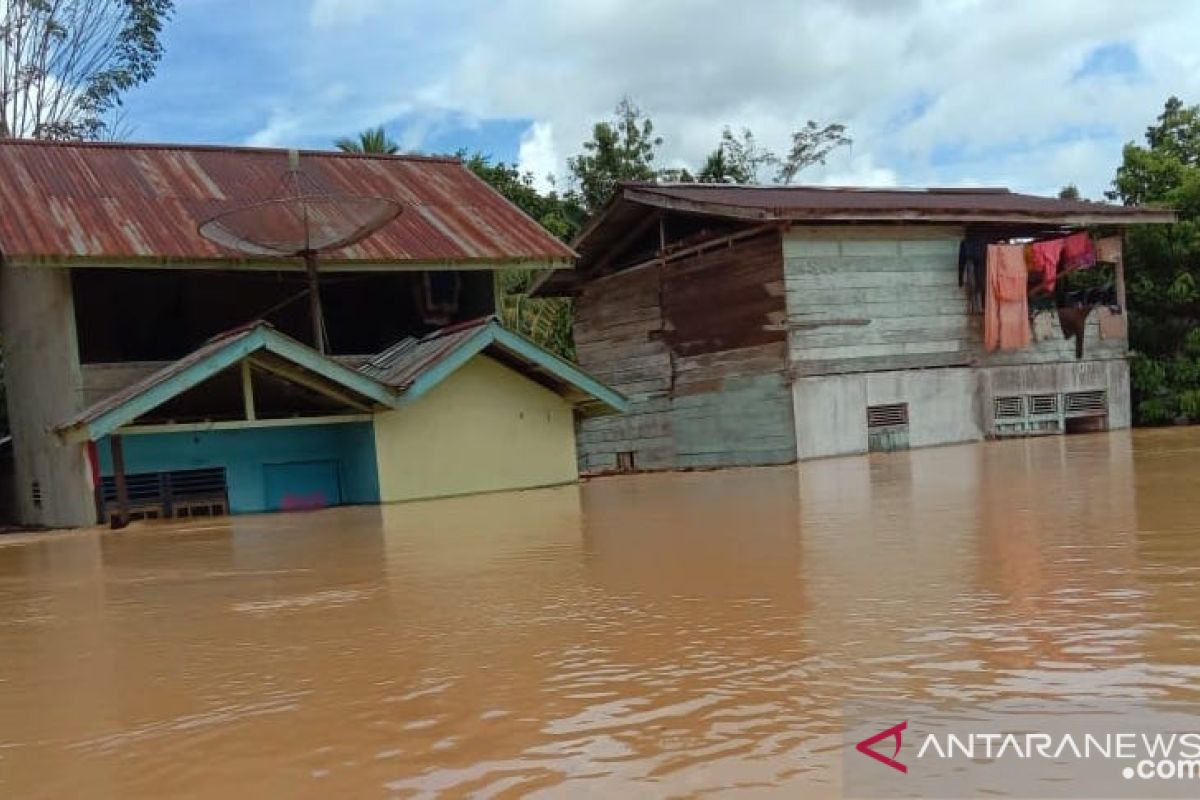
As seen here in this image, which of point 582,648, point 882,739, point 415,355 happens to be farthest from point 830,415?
point 882,739

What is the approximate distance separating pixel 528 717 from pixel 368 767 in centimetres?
54

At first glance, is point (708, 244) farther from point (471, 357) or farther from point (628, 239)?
point (471, 357)

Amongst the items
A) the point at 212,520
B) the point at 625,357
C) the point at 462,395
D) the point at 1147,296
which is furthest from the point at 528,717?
the point at 1147,296

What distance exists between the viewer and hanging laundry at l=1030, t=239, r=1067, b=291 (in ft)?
61.6

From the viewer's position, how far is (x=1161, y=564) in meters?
4.84

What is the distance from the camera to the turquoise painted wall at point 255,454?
1329 centimetres

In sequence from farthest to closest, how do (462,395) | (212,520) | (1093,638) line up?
(462,395) → (212,520) → (1093,638)

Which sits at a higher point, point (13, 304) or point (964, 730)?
point (13, 304)

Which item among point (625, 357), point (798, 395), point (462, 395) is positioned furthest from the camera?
point (625, 357)

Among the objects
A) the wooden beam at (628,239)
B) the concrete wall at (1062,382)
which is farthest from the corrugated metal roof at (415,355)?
the concrete wall at (1062,382)

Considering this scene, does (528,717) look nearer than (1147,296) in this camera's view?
Yes

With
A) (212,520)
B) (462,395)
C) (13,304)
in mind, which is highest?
(13,304)

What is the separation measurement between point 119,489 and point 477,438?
448 centimetres

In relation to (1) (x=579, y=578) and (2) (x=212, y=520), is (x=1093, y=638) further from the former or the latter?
(2) (x=212, y=520)
